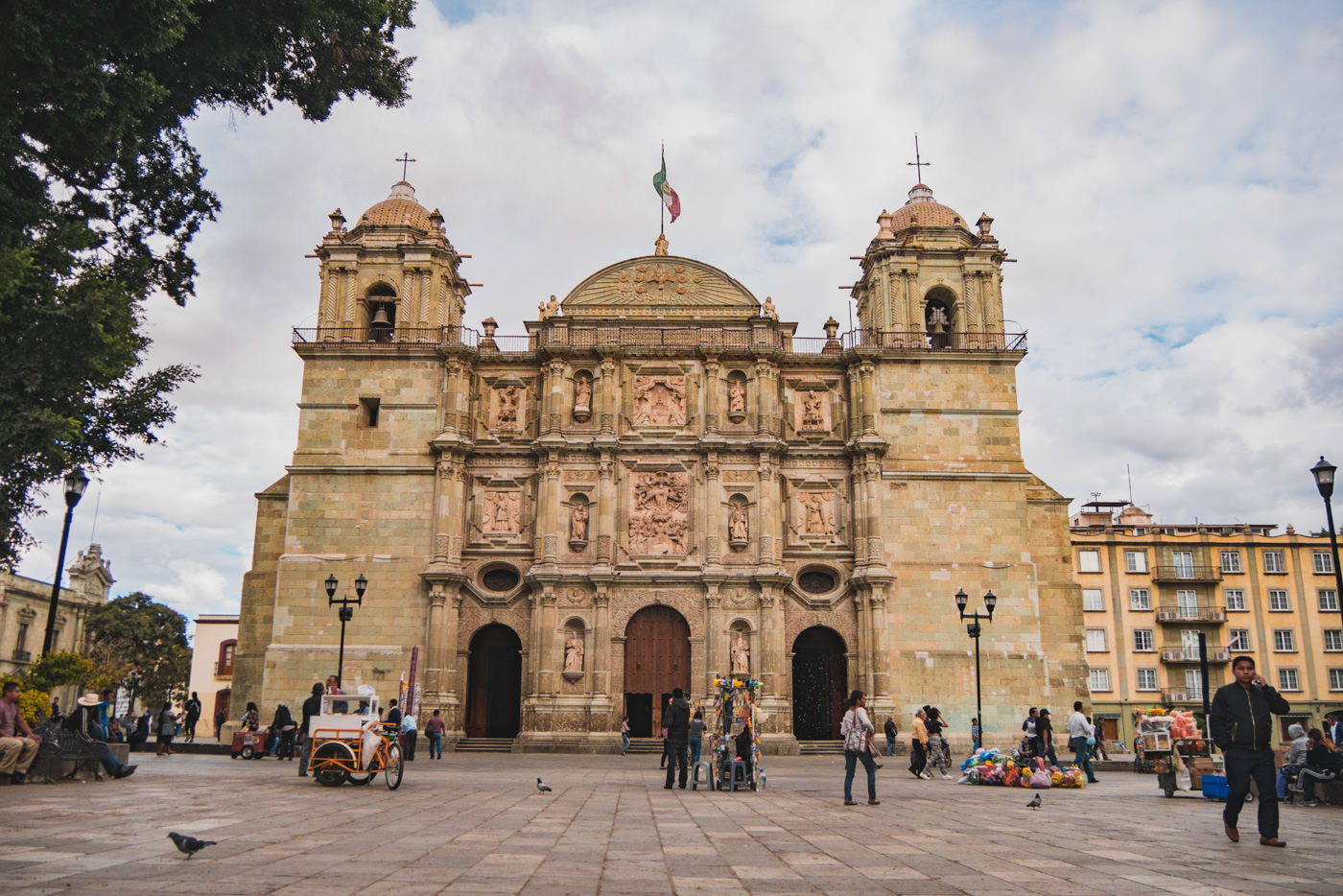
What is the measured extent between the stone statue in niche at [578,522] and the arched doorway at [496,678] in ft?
12.7

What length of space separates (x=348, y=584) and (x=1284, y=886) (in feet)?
98.0

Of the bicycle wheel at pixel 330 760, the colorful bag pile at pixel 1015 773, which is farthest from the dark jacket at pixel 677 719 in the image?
the colorful bag pile at pixel 1015 773

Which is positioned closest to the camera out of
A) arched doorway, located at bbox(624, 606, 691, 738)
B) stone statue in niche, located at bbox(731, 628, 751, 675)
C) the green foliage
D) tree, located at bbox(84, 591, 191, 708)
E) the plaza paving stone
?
the plaza paving stone

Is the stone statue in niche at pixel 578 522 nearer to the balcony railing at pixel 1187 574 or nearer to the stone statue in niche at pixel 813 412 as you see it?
the stone statue in niche at pixel 813 412

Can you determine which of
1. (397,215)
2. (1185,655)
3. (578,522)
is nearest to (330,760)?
(578,522)

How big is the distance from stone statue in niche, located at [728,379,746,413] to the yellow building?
26050 millimetres

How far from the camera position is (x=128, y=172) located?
14.5m

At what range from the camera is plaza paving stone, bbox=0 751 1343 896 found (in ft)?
23.3

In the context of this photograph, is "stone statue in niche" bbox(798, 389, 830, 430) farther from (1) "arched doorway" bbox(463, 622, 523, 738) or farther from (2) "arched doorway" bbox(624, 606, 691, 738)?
(1) "arched doorway" bbox(463, 622, 523, 738)

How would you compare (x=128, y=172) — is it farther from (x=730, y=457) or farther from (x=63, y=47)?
(x=730, y=457)

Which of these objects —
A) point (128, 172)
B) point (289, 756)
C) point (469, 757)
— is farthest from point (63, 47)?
point (469, 757)

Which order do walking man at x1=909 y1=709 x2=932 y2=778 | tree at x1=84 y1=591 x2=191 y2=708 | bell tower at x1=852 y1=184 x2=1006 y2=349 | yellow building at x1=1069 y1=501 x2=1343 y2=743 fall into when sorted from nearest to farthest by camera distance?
1. walking man at x1=909 y1=709 x2=932 y2=778
2. bell tower at x1=852 y1=184 x2=1006 y2=349
3. yellow building at x1=1069 y1=501 x2=1343 y2=743
4. tree at x1=84 y1=591 x2=191 y2=708

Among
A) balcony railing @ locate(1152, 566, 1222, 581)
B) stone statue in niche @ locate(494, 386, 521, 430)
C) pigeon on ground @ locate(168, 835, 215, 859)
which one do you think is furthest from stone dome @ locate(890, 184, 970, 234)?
pigeon on ground @ locate(168, 835, 215, 859)

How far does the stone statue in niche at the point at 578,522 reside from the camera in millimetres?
33344
